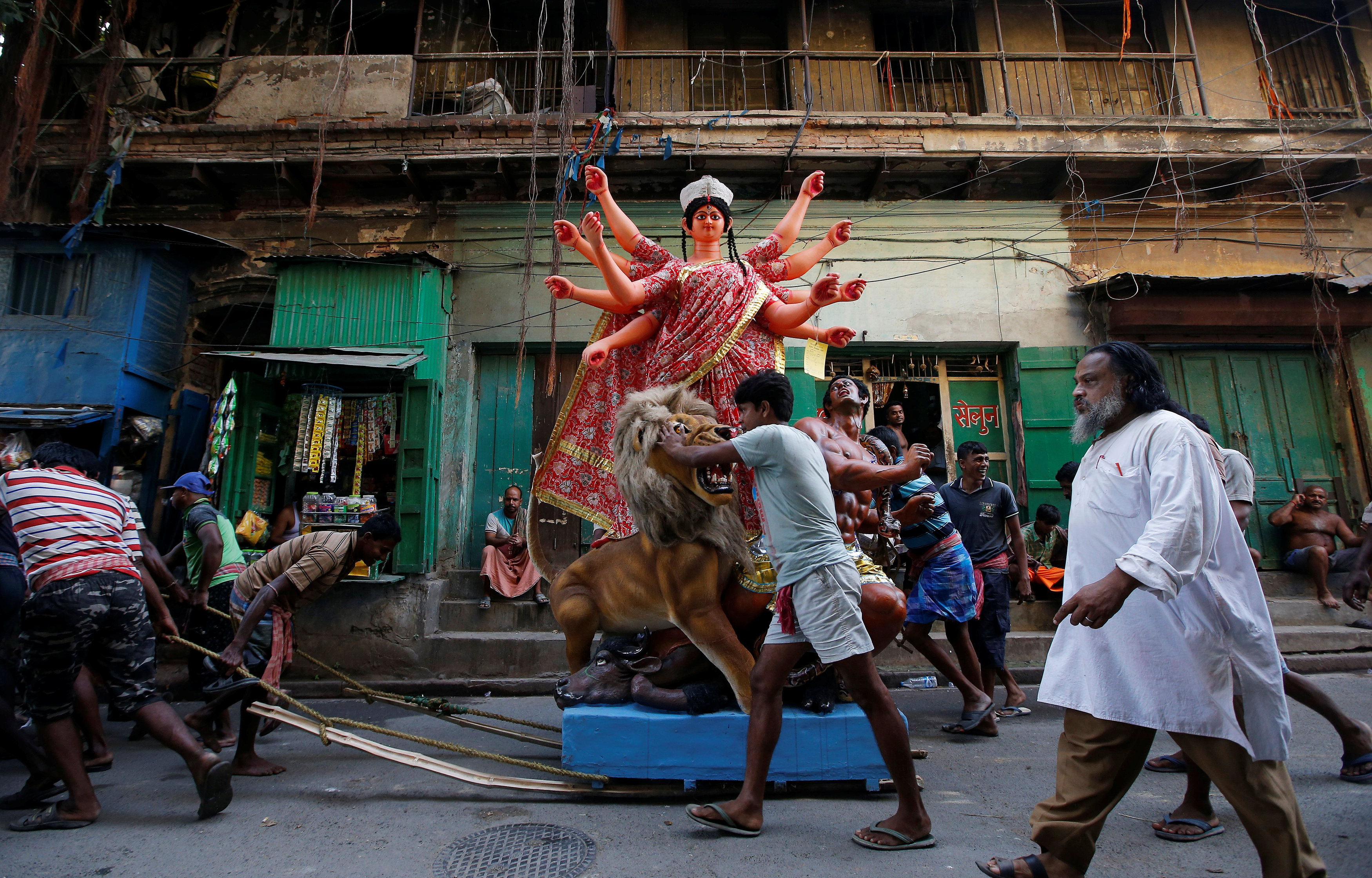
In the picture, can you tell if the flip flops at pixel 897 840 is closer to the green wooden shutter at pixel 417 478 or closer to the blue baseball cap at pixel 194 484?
the blue baseball cap at pixel 194 484

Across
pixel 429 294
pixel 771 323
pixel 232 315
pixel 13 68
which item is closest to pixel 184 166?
pixel 232 315

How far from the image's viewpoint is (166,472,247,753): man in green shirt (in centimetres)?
455

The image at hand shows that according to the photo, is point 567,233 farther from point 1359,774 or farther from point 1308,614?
point 1308,614

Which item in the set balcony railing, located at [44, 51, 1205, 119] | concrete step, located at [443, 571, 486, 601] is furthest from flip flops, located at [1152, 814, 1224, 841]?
balcony railing, located at [44, 51, 1205, 119]

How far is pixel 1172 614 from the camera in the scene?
6.36 feet

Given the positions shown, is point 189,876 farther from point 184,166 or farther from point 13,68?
point 13,68

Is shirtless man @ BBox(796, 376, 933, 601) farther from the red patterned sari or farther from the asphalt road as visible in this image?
the asphalt road

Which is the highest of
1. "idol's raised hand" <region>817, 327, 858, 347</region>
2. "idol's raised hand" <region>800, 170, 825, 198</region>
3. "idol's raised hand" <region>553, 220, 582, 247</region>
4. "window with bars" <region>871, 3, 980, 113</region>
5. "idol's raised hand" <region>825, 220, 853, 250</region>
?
"window with bars" <region>871, 3, 980, 113</region>

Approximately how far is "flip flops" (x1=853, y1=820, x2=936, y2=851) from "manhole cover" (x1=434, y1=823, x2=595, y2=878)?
0.96 m

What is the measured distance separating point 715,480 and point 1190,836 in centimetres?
221

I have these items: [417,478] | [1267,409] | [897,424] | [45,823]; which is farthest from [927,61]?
[45,823]

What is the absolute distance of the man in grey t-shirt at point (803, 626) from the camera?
2473mm

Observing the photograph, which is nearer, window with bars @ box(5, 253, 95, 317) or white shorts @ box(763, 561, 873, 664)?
white shorts @ box(763, 561, 873, 664)

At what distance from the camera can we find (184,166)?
830cm
